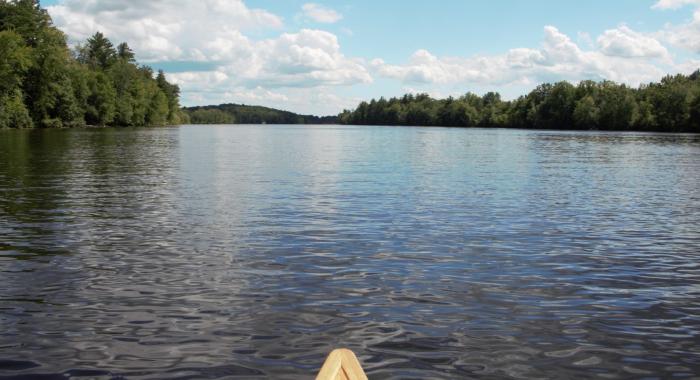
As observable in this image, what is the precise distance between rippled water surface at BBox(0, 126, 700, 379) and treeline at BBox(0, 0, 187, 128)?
85.1 meters

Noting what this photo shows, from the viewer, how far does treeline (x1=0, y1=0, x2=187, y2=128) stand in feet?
327

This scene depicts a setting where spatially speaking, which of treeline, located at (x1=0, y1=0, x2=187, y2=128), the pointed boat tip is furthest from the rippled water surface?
treeline, located at (x1=0, y1=0, x2=187, y2=128)

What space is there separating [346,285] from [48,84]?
12153 centimetres

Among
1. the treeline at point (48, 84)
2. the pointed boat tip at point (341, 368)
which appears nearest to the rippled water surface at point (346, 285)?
the pointed boat tip at point (341, 368)

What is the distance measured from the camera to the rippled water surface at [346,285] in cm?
874

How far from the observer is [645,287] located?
1266 cm

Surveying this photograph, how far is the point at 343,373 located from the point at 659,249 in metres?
14.4

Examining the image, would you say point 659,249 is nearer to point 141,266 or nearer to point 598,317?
point 598,317

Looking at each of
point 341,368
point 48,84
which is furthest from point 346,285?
point 48,84

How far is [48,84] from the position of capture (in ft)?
384

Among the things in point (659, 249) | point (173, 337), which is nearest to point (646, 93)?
point (659, 249)

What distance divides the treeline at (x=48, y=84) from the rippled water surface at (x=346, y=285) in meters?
85.1

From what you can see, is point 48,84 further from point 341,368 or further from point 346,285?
point 341,368

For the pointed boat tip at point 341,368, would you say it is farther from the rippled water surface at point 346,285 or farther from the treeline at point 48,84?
the treeline at point 48,84
